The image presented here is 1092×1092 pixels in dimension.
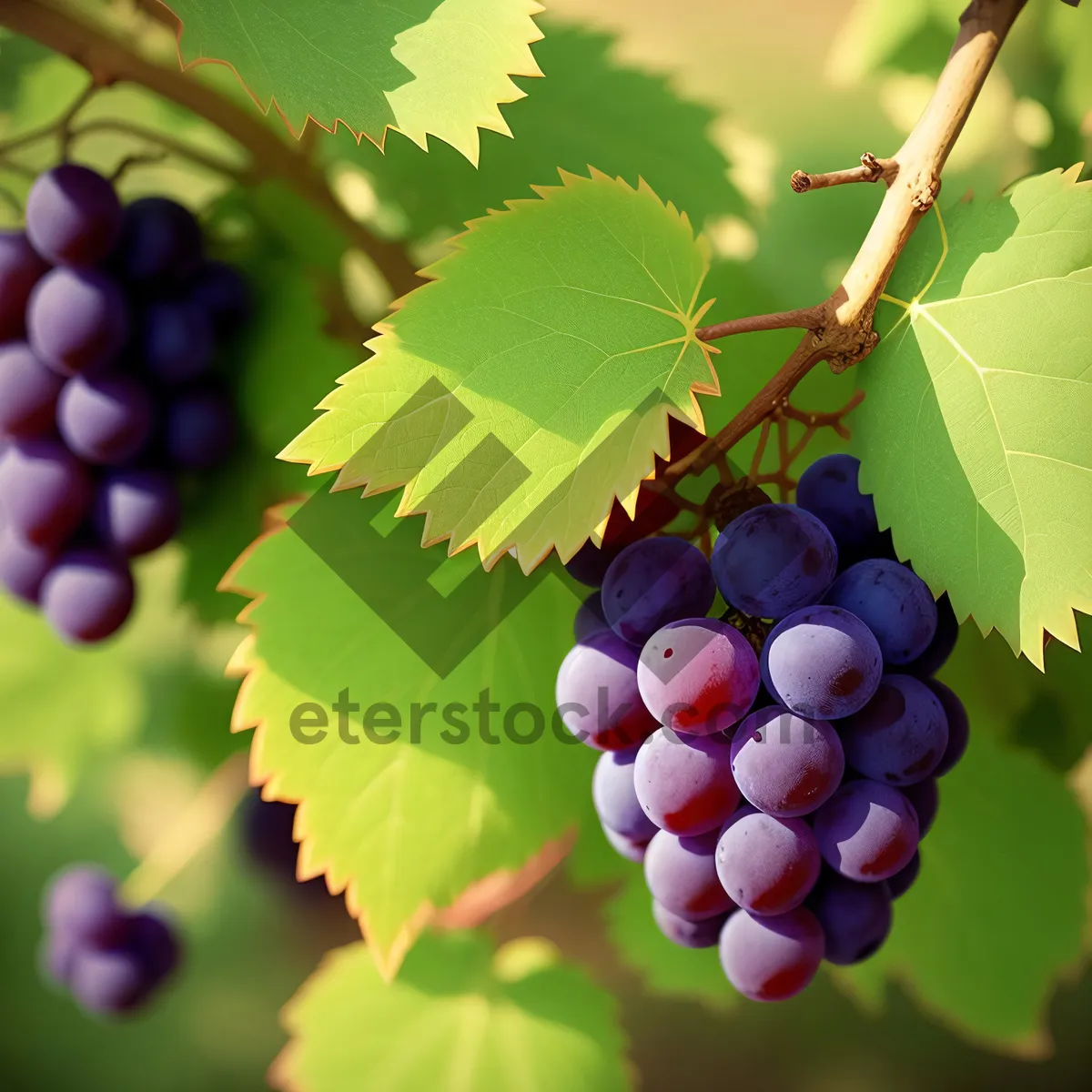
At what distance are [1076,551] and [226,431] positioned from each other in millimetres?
438

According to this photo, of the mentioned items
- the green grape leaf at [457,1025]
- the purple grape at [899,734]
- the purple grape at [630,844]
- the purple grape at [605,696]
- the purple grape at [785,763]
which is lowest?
the green grape leaf at [457,1025]

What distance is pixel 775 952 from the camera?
1.26 feet

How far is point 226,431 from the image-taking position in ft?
1.81

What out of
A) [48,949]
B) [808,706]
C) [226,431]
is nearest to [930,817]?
[808,706]

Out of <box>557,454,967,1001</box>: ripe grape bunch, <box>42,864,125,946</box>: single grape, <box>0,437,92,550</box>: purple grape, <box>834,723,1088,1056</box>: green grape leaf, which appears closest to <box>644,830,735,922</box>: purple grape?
<box>557,454,967,1001</box>: ripe grape bunch

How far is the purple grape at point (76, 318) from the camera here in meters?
0.48

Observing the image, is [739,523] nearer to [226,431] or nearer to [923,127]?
[923,127]

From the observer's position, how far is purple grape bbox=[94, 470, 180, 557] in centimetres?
54

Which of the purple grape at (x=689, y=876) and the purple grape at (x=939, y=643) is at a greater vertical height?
the purple grape at (x=939, y=643)

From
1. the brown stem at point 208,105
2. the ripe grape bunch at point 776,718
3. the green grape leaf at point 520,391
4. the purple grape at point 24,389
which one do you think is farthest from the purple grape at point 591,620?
the purple grape at point 24,389

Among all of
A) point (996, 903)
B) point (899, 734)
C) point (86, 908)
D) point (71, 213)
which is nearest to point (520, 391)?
point (899, 734)

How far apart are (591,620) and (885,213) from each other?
0.66 ft

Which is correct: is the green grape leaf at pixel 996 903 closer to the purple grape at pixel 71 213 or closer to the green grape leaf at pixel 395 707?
the green grape leaf at pixel 395 707

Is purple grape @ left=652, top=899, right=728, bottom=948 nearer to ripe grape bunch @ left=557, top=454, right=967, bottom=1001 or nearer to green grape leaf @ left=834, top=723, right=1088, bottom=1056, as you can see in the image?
ripe grape bunch @ left=557, top=454, right=967, bottom=1001
